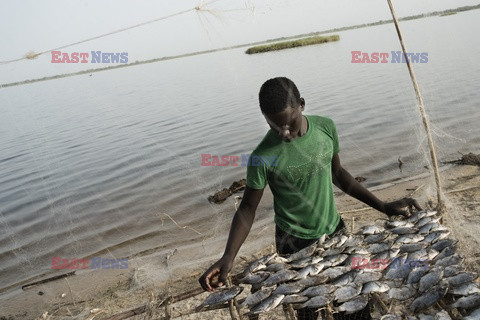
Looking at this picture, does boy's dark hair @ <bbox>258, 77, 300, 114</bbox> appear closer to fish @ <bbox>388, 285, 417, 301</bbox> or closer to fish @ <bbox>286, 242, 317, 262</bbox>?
fish @ <bbox>286, 242, 317, 262</bbox>

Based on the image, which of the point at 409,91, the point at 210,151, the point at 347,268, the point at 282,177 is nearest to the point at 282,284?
the point at 347,268

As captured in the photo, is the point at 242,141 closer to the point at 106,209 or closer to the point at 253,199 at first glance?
the point at 106,209

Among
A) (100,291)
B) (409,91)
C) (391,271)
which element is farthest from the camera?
(409,91)

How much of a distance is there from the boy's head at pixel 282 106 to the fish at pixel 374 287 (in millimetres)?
974

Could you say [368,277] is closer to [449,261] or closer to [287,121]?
[449,261]

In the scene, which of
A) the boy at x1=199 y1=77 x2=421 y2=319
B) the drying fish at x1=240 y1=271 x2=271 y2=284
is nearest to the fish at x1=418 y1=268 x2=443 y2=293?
the boy at x1=199 y1=77 x2=421 y2=319

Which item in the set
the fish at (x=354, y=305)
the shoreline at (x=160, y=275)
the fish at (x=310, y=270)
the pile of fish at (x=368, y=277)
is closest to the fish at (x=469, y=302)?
the pile of fish at (x=368, y=277)

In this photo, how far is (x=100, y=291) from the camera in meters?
5.59

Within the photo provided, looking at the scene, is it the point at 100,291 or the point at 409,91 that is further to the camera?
the point at 409,91

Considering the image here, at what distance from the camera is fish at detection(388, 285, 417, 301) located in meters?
2.36

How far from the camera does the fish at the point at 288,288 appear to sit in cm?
245

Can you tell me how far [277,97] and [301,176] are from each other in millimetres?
561

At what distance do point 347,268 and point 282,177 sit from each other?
704 millimetres

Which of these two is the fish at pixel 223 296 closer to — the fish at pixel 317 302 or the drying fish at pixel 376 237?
the fish at pixel 317 302
